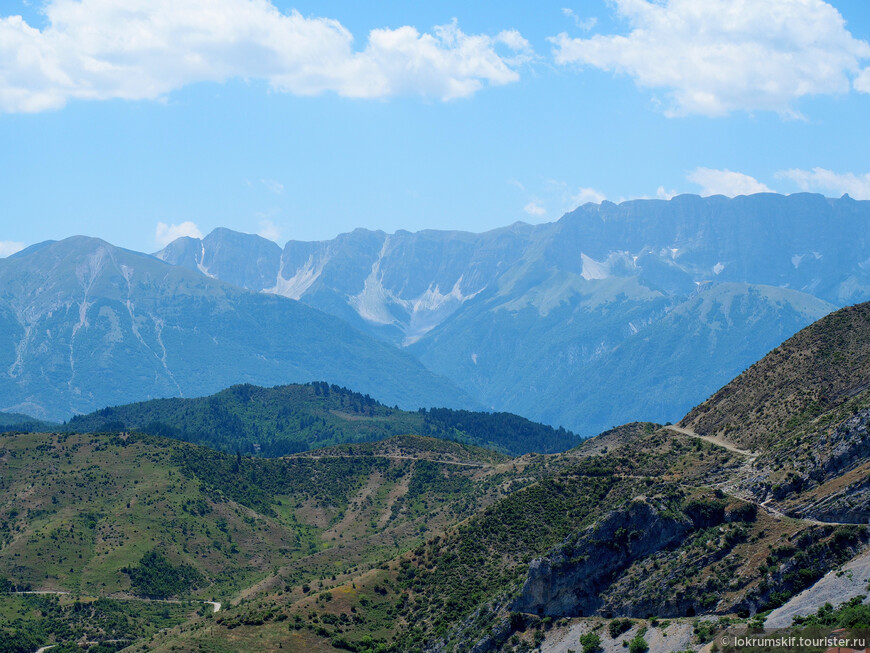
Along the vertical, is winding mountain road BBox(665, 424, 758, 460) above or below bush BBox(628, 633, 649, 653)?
above

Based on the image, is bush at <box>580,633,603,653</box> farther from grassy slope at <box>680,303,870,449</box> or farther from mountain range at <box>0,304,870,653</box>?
grassy slope at <box>680,303,870,449</box>

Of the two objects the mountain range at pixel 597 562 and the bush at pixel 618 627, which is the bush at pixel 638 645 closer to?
the mountain range at pixel 597 562

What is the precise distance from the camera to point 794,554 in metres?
92.8

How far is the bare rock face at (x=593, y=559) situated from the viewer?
10438cm

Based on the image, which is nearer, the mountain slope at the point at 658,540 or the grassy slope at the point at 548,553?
the grassy slope at the point at 548,553

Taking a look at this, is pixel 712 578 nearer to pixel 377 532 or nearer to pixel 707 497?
pixel 707 497

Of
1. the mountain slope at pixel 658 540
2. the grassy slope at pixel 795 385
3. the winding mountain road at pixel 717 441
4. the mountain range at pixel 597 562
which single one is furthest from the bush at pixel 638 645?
the grassy slope at pixel 795 385

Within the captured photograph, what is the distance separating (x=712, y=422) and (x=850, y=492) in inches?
1648

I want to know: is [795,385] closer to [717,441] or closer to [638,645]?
[717,441]

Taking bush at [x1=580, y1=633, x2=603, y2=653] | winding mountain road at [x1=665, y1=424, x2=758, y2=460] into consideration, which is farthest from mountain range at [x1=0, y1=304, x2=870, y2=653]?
winding mountain road at [x1=665, y1=424, x2=758, y2=460]

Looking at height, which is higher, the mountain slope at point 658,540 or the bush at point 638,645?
the mountain slope at point 658,540

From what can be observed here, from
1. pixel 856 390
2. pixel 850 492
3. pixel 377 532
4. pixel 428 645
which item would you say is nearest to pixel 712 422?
pixel 856 390

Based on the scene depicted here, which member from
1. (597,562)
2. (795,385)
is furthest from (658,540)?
(795,385)

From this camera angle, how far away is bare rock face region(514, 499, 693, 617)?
104 meters
